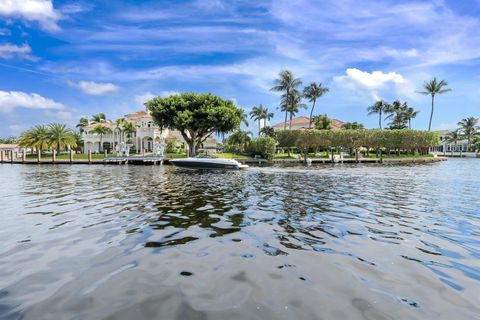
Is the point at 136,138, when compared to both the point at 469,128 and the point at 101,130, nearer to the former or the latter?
the point at 101,130

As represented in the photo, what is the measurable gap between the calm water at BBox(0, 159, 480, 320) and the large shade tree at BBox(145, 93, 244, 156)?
1628 inches

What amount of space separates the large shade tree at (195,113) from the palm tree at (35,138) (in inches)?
1330

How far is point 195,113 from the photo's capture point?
53312 mm

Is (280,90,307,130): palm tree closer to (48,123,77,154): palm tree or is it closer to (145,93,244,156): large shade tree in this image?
(145,93,244,156): large shade tree

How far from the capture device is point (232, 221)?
1025 cm

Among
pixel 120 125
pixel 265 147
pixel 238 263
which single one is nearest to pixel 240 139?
pixel 265 147

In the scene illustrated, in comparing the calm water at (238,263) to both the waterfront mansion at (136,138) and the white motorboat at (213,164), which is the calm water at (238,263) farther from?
the waterfront mansion at (136,138)

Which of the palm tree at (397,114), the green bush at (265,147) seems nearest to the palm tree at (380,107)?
the palm tree at (397,114)

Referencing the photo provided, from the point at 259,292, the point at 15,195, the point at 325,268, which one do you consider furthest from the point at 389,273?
the point at 15,195

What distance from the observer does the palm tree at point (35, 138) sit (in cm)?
7081

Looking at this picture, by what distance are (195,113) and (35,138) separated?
4412 cm

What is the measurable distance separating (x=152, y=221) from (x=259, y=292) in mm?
5985

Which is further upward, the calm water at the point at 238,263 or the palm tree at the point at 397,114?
the palm tree at the point at 397,114

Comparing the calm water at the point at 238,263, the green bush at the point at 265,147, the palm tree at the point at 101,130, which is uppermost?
the palm tree at the point at 101,130
